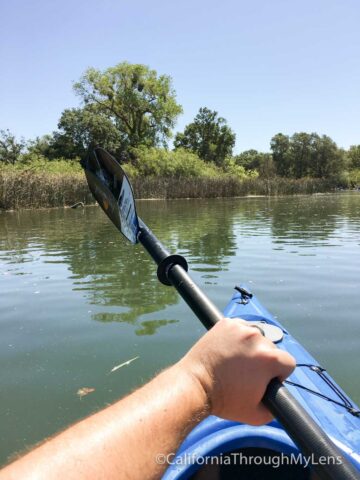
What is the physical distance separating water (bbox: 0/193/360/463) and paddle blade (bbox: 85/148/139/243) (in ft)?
7.00

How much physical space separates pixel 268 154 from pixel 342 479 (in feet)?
269

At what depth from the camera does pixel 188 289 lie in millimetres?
1287

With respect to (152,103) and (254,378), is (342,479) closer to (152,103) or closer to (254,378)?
(254,378)

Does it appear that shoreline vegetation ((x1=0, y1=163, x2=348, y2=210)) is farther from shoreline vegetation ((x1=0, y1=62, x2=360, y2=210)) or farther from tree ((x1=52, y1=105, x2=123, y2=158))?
tree ((x1=52, y1=105, x2=123, y2=158))

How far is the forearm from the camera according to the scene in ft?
2.56

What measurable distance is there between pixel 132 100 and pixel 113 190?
49.1m

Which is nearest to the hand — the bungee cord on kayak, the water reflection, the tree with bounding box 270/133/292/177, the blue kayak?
the blue kayak

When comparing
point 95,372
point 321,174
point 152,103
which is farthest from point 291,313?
point 321,174

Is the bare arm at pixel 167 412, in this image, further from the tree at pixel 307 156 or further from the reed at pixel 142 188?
the tree at pixel 307 156

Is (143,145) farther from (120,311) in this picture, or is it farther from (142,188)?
(120,311)

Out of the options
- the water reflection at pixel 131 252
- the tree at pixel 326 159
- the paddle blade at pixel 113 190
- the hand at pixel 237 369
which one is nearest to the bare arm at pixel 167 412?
the hand at pixel 237 369

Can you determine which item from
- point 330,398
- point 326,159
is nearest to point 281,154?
point 326,159

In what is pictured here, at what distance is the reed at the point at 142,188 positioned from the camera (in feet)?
87.2

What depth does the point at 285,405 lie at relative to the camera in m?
0.94
